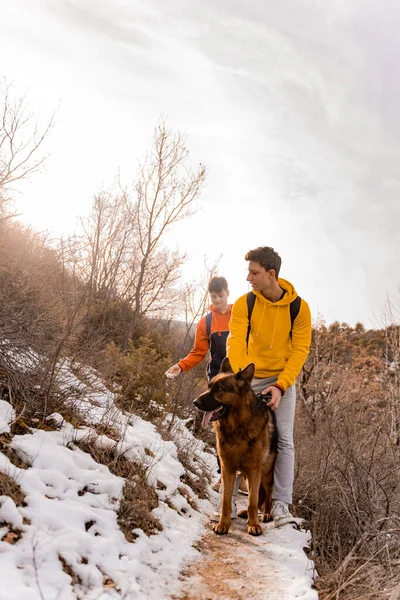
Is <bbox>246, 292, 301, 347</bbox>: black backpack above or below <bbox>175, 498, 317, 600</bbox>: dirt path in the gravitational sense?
above

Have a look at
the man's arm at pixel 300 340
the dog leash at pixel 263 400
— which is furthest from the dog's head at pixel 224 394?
the man's arm at pixel 300 340

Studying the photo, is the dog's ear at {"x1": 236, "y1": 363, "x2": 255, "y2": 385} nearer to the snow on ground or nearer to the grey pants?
the grey pants

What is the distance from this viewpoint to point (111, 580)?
2.48 m

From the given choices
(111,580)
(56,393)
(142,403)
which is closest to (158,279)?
(142,403)

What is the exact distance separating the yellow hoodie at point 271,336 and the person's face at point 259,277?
153 millimetres

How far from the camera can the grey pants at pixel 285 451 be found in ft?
13.6

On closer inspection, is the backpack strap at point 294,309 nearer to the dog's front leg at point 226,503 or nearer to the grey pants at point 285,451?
the grey pants at point 285,451

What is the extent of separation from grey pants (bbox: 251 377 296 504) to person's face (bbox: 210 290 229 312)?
1.53 meters

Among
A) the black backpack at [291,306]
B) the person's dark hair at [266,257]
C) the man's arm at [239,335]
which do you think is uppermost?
the person's dark hair at [266,257]

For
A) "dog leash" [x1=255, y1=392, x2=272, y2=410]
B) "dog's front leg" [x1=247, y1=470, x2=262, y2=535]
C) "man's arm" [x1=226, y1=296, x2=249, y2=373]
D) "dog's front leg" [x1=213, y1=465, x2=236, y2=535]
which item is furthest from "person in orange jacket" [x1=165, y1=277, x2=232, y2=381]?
"dog's front leg" [x1=247, y1=470, x2=262, y2=535]

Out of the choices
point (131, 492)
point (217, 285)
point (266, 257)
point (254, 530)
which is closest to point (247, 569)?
point (254, 530)

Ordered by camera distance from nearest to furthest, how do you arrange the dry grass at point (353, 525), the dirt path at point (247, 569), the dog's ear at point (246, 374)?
the dry grass at point (353, 525)
the dirt path at point (247, 569)
the dog's ear at point (246, 374)

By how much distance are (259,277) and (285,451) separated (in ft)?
5.80

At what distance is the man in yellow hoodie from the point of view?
4.13 metres
